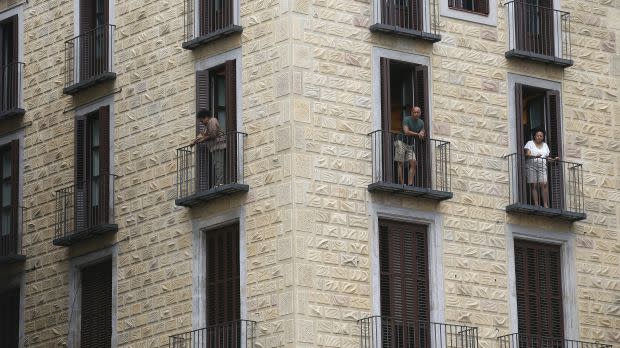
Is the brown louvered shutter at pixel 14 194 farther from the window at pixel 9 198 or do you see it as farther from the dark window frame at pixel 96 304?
the dark window frame at pixel 96 304

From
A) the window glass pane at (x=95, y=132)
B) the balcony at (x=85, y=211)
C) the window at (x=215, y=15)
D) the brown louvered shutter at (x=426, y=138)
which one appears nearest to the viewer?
the brown louvered shutter at (x=426, y=138)

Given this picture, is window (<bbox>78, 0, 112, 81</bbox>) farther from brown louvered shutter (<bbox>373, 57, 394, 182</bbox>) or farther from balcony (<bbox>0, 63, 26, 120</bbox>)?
brown louvered shutter (<bbox>373, 57, 394, 182</bbox>)

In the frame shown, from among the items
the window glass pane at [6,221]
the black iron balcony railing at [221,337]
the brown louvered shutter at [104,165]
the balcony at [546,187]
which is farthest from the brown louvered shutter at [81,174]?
the balcony at [546,187]

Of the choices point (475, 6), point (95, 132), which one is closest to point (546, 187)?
point (475, 6)

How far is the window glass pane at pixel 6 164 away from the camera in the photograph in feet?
200

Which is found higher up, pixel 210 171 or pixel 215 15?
pixel 215 15

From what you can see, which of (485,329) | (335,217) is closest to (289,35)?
(335,217)

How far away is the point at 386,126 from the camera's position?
2147 inches

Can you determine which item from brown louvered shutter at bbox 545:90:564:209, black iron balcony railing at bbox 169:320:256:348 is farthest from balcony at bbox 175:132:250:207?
brown louvered shutter at bbox 545:90:564:209

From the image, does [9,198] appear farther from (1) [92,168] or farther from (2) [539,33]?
(2) [539,33]

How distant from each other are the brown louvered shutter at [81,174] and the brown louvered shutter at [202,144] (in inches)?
162

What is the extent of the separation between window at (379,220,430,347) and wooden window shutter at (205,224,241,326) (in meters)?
3.17

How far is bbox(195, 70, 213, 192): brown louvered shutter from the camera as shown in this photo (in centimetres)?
5481

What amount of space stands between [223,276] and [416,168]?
490 centimetres
